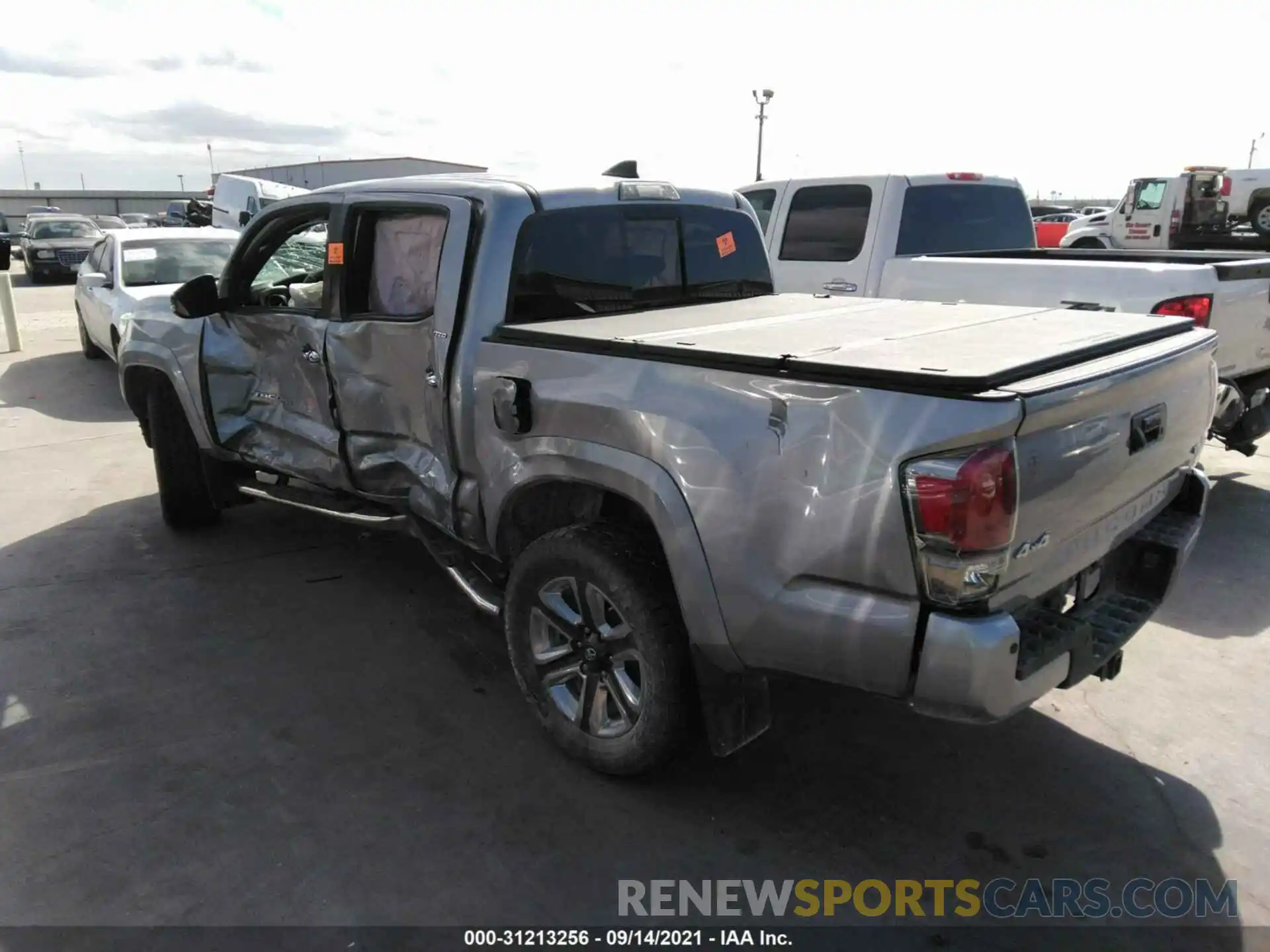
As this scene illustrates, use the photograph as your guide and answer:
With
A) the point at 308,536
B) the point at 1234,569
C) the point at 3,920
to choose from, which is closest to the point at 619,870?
the point at 3,920

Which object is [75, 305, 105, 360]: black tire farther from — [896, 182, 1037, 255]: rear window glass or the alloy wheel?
the alloy wheel

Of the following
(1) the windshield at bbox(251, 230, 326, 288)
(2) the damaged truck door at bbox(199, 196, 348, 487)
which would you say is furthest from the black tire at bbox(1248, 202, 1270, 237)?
(2) the damaged truck door at bbox(199, 196, 348, 487)

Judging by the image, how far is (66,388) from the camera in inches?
393

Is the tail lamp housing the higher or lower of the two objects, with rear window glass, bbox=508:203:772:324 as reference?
lower

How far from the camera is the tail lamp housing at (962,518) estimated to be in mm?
2189

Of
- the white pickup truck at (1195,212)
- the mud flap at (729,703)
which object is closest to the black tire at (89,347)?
the mud flap at (729,703)

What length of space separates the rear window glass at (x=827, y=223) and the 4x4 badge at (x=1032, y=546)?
4.86 m

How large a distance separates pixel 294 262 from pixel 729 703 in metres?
3.63

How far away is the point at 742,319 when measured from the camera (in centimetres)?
353

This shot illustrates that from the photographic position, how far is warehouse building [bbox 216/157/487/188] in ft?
99.8

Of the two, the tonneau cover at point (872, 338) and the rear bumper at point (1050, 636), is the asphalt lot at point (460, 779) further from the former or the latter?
the tonneau cover at point (872, 338)

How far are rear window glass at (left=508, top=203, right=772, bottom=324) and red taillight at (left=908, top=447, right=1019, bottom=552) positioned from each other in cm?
177

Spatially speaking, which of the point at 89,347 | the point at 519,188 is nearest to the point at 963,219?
the point at 519,188

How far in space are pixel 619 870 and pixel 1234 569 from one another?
3930mm
